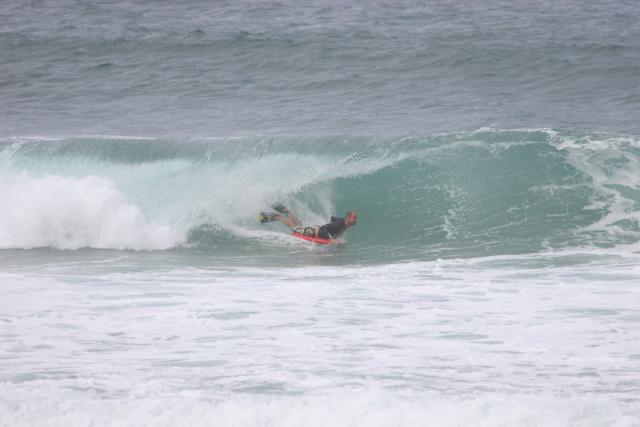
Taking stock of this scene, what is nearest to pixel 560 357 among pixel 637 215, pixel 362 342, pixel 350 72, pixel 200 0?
pixel 362 342

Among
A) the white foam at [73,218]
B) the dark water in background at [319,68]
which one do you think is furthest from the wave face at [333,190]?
the dark water in background at [319,68]

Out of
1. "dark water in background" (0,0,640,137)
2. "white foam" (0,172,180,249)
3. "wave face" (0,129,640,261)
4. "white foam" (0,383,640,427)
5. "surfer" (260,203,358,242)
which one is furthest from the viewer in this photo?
"dark water in background" (0,0,640,137)

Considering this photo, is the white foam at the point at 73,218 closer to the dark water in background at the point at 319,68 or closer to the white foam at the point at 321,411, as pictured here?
the dark water in background at the point at 319,68

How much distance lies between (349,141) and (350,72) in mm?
5641

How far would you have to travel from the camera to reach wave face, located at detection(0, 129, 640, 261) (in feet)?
47.7

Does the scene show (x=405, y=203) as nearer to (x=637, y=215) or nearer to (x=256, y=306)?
(x=637, y=215)

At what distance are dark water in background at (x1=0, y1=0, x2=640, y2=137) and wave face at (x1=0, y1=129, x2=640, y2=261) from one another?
1176mm

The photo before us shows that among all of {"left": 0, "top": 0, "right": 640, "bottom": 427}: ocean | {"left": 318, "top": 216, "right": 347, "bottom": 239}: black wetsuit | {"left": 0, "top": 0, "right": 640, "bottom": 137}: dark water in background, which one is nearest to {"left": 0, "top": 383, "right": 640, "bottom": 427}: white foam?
{"left": 0, "top": 0, "right": 640, "bottom": 427}: ocean

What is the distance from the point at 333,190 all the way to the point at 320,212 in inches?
28.2

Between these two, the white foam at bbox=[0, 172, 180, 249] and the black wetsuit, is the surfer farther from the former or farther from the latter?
the white foam at bbox=[0, 172, 180, 249]

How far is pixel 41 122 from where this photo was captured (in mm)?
→ 19969

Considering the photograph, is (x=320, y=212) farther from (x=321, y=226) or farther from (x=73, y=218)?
(x=73, y=218)

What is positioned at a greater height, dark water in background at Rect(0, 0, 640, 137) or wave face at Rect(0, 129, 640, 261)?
dark water in background at Rect(0, 0, 640, 137)

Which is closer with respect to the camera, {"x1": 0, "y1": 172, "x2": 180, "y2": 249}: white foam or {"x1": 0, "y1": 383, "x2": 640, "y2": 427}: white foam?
{"x1": 0, "y1": 383, "x2": 640, "y2": 427}: white foam
